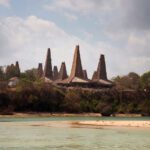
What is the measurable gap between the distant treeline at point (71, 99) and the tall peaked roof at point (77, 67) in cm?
922

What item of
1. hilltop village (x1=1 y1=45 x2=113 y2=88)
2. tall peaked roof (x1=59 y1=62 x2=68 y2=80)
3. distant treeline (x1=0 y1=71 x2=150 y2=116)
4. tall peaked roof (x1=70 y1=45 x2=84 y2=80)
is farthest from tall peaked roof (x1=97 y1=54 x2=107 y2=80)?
distant treeline (x1=0 y1=71 x2=150 y2=116)

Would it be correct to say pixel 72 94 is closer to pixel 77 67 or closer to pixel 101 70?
pixel 77 67

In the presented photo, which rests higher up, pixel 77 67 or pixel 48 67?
pixel 48 67

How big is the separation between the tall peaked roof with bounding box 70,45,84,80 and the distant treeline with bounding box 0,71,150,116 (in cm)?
922

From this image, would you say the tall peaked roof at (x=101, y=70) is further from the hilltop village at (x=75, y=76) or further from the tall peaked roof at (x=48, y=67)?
the tall peaked roof at (x=48, y=67)

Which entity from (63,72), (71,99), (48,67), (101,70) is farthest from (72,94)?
(48,67)

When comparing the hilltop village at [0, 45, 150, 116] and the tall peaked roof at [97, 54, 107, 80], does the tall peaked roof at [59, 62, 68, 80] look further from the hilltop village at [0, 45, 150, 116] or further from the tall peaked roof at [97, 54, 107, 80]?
the tall peaked roof at [97, 54, 107, 80]

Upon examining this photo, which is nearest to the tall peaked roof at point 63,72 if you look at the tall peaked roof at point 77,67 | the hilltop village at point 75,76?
the hilltop village at point 75,76

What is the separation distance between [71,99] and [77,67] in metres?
19.8

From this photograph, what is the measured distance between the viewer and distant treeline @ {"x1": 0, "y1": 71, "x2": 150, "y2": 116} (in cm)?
9500

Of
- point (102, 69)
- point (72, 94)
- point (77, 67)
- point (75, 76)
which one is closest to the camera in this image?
point (72, 94)

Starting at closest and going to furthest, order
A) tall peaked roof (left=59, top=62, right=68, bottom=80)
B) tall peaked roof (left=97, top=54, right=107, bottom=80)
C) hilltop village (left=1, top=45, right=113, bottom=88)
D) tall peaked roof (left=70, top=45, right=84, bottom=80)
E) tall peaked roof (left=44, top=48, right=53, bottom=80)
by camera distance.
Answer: hilltop village (left=1, top=45, right=113, bottom=88)
tall peaked roof (left=70, top=45, right=84, bottom=80)
tall peaked roof (left=97, top=54, right=107, bottom=80)
tall peaked roof (left=59, top=62, right=68, bottom=80)
tall peaked roof (left=44, top=48, right=53, bottom=80)

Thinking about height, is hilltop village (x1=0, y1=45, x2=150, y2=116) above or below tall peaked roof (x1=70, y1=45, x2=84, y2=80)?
below

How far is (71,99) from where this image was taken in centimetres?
10231
